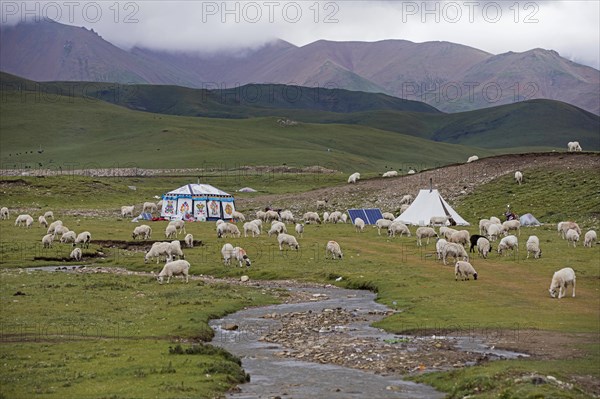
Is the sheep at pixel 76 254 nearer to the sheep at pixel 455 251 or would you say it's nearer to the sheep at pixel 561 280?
the sheep at pixel 455 251

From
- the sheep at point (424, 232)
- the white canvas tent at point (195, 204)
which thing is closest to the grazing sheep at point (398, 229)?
the sheep at point (424, 232)

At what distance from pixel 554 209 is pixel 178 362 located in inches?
1972

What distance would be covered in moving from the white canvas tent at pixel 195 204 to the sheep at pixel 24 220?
14.0 meters

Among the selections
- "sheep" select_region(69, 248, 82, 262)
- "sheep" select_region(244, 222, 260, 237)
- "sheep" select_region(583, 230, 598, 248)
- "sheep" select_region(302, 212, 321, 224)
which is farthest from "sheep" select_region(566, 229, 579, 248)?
"sheep" select_region(69, 248, 82, 262)

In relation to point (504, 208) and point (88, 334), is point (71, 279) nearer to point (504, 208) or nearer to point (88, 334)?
point (88, 334)

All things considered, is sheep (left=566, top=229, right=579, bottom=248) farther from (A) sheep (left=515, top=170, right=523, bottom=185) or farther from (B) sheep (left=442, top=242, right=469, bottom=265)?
(A) sheep (left=515, top=170, right=523, bottom=185)

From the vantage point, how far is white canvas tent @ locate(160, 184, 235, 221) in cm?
7475

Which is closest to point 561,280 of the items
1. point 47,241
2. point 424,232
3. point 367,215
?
point 424,232

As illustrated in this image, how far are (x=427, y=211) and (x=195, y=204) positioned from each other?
867 inches

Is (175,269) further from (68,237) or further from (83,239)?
(68,237)

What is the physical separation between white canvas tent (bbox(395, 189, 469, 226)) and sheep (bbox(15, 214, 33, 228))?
28.6 m

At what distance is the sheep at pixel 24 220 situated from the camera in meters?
63.2

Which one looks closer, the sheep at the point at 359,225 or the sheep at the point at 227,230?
the sheep at the point at 227,230

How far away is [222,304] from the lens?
3272cm
